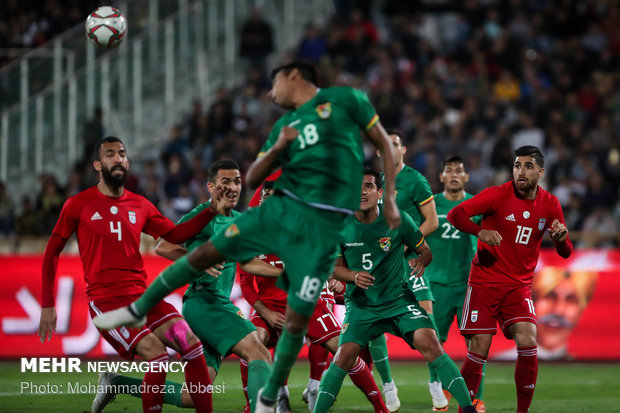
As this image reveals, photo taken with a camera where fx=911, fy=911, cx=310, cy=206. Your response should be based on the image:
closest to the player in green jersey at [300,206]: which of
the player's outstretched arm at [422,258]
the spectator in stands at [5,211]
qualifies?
the player's outstretched arm at [422,258]

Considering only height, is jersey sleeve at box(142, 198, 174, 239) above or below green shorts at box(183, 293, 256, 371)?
above

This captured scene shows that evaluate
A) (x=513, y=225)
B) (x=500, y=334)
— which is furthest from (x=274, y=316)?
(x=500, y=334)

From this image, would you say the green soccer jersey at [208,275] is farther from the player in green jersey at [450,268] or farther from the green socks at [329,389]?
the player in green jersey at [450,268]

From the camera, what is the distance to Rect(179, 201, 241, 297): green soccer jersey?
8.13 metres

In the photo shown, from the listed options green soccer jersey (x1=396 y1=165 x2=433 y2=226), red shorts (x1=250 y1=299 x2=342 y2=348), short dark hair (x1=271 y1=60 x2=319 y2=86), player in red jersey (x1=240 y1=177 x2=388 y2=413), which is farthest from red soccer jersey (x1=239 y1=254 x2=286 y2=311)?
short dark hair (x1=271 y1=60 x2=319 y2=86)

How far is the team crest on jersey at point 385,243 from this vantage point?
828 centimetres

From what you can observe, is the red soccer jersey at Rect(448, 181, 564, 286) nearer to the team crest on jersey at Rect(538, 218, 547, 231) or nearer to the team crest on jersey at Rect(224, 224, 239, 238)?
the team crest on jersey at Rect(538, 218, 547, 231)

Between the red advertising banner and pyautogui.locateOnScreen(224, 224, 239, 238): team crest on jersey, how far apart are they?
7455 millimetres

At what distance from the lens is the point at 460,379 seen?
25.2 feet

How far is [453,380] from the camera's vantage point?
25.2 ft

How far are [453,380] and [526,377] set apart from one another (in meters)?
1.04

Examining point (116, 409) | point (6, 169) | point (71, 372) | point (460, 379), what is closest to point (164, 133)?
point (6, 169)

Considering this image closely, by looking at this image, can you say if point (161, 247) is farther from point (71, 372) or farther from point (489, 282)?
point (71, 372)

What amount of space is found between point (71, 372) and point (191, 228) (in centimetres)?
557
